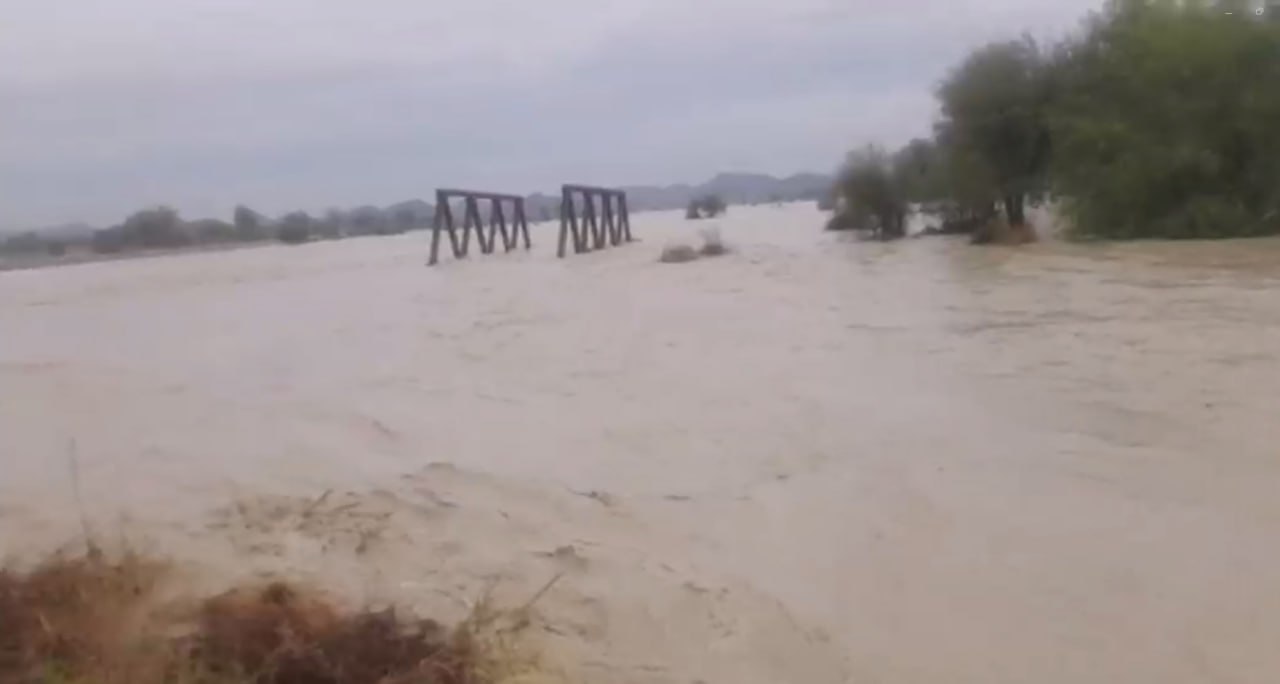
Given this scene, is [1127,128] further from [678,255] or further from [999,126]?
[678,255]

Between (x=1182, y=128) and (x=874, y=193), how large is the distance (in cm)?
1220

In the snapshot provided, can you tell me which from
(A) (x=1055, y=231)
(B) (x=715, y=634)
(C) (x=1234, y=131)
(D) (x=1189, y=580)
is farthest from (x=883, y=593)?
(A) (x=1055, y=231)

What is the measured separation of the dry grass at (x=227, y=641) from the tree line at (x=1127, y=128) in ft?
81.5

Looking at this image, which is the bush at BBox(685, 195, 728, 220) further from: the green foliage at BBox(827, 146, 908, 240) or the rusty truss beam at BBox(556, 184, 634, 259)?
the green foliage at BBox(827, 146, 908, 240)

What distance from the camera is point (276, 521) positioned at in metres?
7.52

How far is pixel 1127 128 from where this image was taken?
92.1 feet

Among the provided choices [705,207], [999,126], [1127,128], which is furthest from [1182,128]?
[705,207]

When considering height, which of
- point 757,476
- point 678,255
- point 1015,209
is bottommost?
point 757,476

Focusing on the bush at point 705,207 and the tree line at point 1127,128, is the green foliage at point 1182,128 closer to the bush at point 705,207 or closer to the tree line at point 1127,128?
the tree line at point 1127,128

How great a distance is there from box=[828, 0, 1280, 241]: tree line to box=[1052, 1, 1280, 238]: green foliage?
3 cm

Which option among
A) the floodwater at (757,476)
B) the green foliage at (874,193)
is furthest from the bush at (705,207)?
the floodwater at (757,476)

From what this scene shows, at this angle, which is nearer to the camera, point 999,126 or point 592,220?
point 999,126

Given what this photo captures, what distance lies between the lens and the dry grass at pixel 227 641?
178 inches

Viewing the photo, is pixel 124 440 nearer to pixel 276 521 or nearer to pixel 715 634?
pixel 276 521
